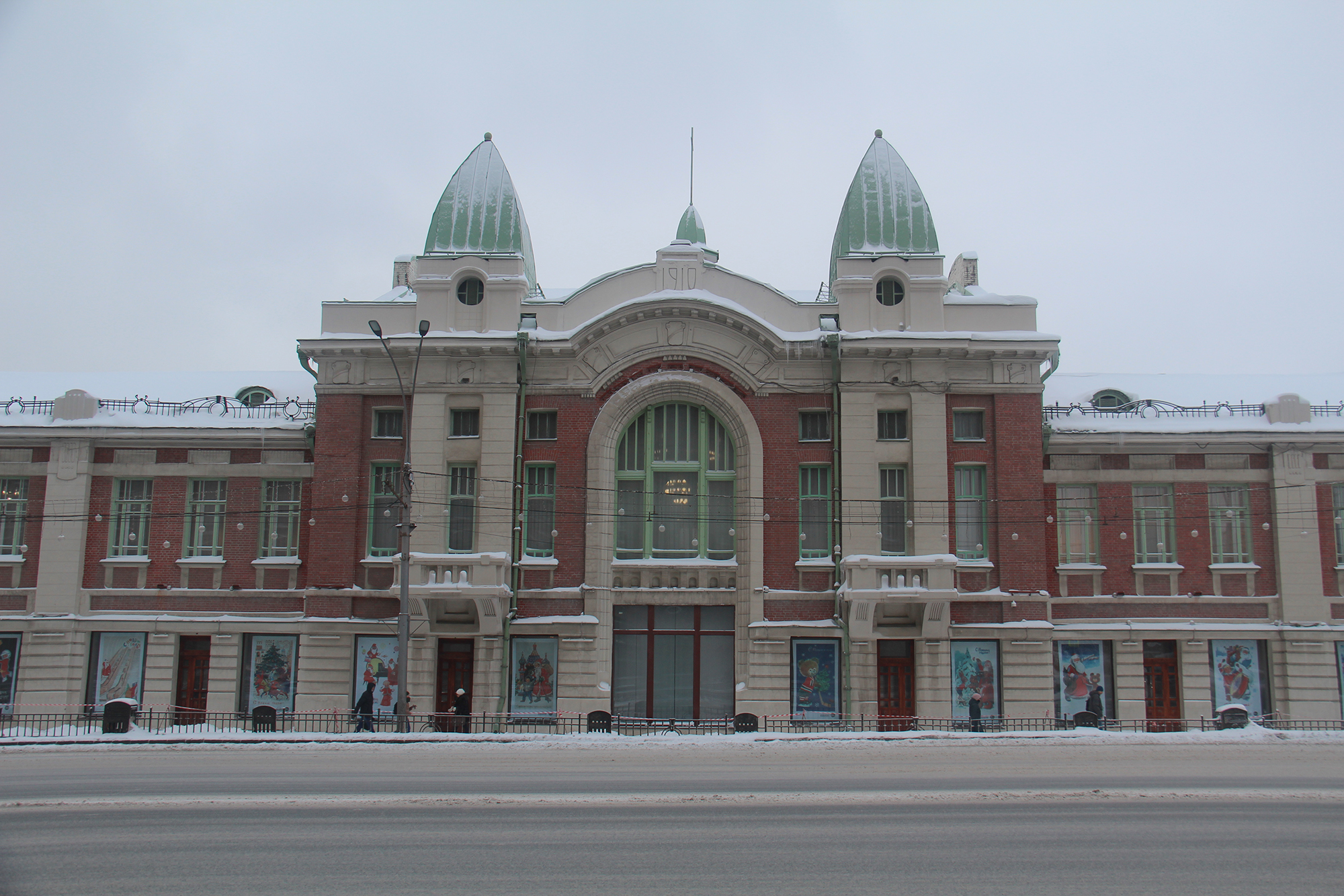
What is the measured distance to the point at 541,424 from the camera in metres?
30.8

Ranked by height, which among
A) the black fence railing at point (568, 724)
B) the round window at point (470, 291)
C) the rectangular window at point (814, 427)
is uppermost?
the round window at point (470, 291)

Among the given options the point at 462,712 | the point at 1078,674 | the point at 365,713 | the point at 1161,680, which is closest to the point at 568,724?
the point at 462,712

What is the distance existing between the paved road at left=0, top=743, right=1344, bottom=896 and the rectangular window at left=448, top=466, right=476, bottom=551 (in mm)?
10232

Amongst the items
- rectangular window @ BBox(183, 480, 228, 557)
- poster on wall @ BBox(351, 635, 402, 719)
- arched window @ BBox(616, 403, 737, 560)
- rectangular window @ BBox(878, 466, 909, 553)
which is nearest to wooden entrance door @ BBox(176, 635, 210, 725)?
rectangular window @ BBox(183, 480, 228, 557)

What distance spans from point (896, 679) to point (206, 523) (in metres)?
20.3

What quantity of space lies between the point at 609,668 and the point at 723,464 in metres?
6.47

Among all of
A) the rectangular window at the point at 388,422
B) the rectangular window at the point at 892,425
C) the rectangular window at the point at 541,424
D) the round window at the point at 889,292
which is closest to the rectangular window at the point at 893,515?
the rectangular window at the point at 892,425

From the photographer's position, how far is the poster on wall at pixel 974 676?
28750 millimetres

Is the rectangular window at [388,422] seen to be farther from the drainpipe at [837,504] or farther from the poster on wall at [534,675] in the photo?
the drainpipe at [837,504]

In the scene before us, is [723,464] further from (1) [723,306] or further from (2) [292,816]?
(2) [292,816]

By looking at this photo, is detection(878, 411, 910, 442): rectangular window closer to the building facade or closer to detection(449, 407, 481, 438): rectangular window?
the building facade

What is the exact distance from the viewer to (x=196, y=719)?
29.7 meters

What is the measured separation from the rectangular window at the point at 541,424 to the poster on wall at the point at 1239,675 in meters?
19.4

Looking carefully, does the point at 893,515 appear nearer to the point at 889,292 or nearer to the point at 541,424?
the point at 889,292
